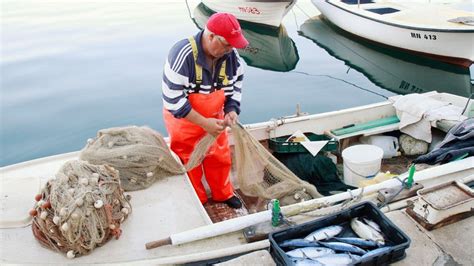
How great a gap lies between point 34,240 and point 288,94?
8893mm

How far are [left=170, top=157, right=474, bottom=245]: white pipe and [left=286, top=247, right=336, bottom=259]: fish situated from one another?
0.57m

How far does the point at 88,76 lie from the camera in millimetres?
12047

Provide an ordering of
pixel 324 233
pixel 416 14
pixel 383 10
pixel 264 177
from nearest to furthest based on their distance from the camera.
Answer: pixel 324 233 < pixel 264 177 < pixel 416 14 < pixel 383 10

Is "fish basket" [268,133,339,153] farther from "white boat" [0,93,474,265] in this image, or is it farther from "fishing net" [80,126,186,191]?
"fishing net" [80,126,186,191]

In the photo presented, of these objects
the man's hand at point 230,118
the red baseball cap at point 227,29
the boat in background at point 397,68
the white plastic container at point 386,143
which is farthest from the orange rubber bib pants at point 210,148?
the boat in background at point 397,68

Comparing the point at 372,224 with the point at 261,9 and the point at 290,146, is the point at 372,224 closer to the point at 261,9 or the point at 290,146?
Answer: the point at 290,146

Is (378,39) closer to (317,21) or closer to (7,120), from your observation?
(317,21)

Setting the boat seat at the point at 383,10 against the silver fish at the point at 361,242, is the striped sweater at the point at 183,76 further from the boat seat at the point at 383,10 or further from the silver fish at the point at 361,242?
the boat seat at the point at 383,10

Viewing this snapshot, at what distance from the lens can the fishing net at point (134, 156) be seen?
11.5ft

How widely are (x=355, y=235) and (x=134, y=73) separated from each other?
1037cm

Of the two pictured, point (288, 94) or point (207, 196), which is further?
point (288, 94)

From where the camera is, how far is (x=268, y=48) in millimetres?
15391

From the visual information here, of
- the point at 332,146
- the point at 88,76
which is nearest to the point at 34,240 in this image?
the point at 332,146

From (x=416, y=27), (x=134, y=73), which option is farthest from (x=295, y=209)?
(x=416, y=27)
